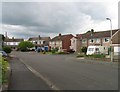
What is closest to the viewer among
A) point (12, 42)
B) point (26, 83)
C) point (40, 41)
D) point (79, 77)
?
point (26, 83)

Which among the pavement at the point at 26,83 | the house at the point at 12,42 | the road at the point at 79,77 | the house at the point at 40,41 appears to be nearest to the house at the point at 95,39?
the house at the point at 40,41

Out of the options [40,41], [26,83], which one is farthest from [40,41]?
[26,83]

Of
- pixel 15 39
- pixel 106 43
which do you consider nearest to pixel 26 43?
pixel 15 39

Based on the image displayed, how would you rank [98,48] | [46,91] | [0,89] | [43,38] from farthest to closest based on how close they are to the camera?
[43,38] < [98,48] < [46,91] < [0,89]

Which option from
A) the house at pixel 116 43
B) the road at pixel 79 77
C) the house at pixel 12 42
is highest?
the house at pixel 12 42

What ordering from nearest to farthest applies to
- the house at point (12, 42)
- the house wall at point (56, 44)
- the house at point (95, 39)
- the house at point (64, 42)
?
the house at point (95, 39) → the house at point (64, 42) → the house wall at point (56, 44) → the house at point (12, 42)

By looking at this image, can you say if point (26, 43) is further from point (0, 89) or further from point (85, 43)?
point (0, 89)

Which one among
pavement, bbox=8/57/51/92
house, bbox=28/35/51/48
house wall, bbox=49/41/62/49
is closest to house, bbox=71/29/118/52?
house wall, bbox=49/41/62/49

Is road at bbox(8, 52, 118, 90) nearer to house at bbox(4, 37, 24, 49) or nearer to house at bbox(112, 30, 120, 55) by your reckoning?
house at bbox(112, 30, 120, 55)

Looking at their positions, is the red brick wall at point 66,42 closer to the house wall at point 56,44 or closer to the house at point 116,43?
the house wall at point 56,44

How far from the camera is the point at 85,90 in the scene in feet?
32.7

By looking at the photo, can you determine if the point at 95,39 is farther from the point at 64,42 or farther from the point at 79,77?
the point at 79,77

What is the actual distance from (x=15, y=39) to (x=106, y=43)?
3728 inches

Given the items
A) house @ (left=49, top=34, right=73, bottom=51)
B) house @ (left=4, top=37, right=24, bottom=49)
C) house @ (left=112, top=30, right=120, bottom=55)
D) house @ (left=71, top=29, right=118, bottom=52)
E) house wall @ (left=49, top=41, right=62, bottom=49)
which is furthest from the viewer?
house @ (left=4, top=37, right=24, bottom=49)
